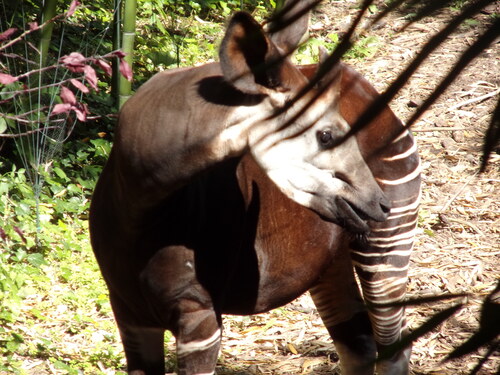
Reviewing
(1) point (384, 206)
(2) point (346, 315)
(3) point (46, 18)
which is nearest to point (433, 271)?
(2) point (346, 315)

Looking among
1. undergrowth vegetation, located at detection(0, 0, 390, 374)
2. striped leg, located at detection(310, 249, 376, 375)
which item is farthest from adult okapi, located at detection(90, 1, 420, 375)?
undergrowth vegetation, located at detection(0, 0, 390, 374)

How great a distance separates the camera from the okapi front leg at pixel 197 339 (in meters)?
2.48

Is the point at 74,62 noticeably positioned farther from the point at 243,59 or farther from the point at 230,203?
the point at 243,59

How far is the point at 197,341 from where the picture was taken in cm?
251

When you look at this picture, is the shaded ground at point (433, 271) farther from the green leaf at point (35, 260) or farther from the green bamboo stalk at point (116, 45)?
the green bamboo stalk at point (116, 45)

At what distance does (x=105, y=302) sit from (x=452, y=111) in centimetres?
323

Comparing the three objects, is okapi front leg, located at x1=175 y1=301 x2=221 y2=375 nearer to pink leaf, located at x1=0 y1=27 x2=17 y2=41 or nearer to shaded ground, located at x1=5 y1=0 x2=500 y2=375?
shaded ground, located at x1=5 y1=0 x2=500 y2=375

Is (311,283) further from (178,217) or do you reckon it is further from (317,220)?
(178,217)

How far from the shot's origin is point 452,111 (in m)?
5.88

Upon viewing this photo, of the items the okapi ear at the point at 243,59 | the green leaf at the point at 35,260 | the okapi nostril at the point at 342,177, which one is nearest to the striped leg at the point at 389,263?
the okapi nostril at the point at 342,177

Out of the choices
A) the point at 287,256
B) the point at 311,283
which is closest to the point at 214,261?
the point at 287,256

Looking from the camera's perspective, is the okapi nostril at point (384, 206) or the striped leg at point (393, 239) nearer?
the okapi nostril at point (384, 206)

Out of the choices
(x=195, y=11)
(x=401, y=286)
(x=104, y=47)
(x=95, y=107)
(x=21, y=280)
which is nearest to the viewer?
(x=401, y=286)

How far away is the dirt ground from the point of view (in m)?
3.97
